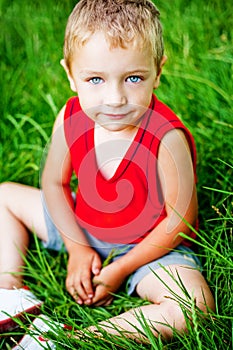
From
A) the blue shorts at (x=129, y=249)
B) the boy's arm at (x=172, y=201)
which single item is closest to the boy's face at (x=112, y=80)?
the boy's arm at (x=172, y=201)

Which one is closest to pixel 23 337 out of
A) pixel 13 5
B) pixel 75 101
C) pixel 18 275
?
pixel 18 275

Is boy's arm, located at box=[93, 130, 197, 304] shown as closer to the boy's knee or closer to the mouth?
the mouth

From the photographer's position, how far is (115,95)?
1340mm

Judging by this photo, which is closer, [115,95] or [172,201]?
[115,95]

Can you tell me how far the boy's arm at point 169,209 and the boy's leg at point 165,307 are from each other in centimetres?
6

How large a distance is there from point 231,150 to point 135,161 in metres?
0.41

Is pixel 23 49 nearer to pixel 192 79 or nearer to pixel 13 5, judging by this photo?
pixel 13 5

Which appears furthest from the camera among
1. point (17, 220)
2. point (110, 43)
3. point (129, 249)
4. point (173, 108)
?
point (173, 108)

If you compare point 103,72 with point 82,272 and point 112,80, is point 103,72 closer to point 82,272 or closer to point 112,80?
point 112,80

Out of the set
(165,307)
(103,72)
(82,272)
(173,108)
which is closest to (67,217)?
(82,272)

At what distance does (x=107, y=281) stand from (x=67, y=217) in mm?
213

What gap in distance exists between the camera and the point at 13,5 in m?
Answer: 2.69

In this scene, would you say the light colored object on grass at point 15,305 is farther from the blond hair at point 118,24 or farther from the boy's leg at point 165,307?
the blond hair at point 118,24

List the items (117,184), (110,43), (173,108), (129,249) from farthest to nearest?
(173,108)
(129,249)
(117,184)
(110,43)
